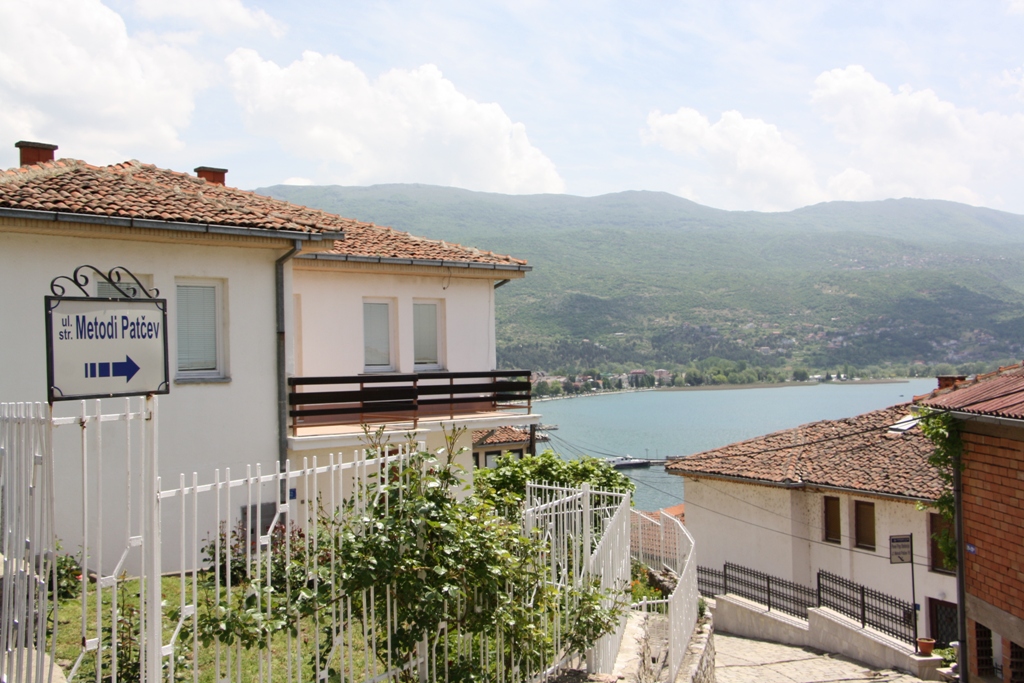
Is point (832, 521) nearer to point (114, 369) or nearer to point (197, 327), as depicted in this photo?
point (197, 327)

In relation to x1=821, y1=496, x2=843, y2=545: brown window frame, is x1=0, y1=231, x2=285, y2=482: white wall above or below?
above

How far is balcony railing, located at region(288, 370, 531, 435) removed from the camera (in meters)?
14.5

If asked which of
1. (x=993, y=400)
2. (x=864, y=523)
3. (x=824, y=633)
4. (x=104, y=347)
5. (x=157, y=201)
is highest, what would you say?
(x=157, y=201)

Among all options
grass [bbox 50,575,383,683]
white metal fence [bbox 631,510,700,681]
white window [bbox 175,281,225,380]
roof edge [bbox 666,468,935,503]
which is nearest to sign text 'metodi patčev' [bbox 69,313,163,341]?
grass [bbox 50,575,383,683]

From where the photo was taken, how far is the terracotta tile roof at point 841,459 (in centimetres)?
2505

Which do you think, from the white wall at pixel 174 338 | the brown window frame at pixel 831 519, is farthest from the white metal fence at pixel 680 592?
the brown window frame at pixel 831 519

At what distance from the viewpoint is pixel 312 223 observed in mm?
14336

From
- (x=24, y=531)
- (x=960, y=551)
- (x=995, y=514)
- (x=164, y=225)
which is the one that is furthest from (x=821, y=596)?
(x=24, y=531)

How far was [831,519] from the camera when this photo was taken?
27.4m

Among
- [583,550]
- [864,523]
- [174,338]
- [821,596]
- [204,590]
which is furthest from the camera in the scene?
[864,523]

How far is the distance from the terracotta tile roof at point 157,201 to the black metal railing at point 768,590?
15.2m

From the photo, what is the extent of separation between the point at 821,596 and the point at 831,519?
8.30 ft

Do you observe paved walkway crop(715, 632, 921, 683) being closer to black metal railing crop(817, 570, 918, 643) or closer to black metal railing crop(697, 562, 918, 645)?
black metal railing crop(697, 562, 918, 645)

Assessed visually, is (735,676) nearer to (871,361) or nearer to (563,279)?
(871,361)
